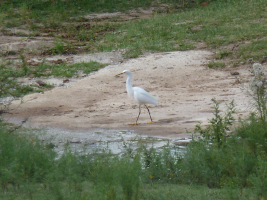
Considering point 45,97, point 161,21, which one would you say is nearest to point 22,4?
point 161,21

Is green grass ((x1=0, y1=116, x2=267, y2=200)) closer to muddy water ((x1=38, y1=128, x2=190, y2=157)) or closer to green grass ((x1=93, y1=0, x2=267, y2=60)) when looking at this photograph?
muddy water ((x1=38, y1=128, x2=190, y2=157))

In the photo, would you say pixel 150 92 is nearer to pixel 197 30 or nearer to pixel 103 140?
pixel 103 140

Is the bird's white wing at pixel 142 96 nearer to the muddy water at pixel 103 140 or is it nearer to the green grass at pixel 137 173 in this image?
the muddy water at pixel 103 140

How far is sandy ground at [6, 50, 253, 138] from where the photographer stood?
10.1 metres

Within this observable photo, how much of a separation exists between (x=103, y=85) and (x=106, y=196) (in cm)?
874

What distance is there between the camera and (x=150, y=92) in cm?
1254

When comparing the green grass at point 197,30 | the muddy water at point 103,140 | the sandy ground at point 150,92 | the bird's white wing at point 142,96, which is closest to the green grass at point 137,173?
the muddy water at point 103,140

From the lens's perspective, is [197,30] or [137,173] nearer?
[137,173]

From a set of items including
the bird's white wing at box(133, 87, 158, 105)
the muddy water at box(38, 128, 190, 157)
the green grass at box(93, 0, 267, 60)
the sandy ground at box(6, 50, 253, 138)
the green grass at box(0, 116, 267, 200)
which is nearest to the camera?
the green grass at box(0, 116, 267, 200)

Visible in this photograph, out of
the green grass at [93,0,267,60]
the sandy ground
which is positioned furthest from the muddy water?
the green grass at [93,0,267,60]

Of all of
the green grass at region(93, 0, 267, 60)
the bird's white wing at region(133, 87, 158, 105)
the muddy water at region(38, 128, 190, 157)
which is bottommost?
the muddy water at region(38, 128, 190, 157)

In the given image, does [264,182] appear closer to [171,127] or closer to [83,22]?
[171,127]

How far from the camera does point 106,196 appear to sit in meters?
4.66

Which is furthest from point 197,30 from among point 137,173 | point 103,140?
point 137,173
